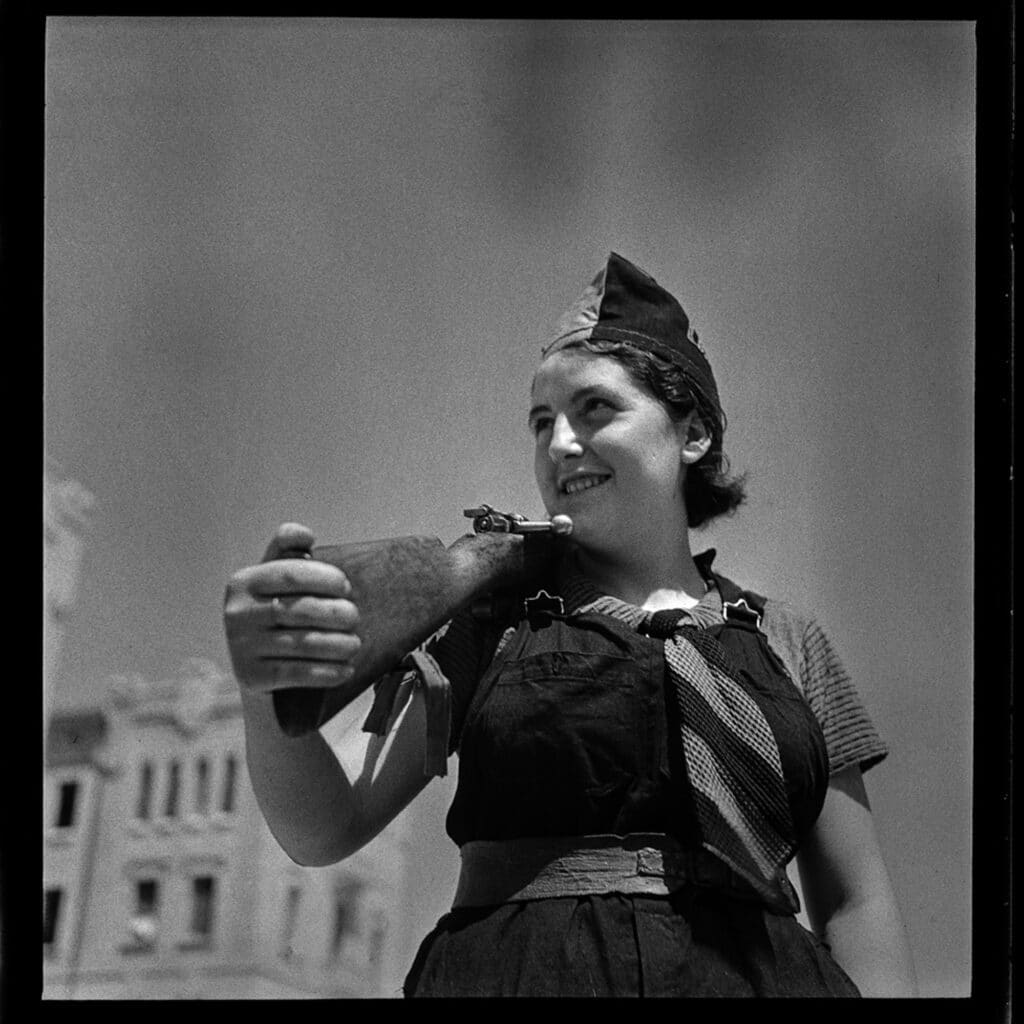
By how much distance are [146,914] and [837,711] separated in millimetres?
1100

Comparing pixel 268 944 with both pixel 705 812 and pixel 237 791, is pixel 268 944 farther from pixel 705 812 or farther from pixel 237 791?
pixel 705 812

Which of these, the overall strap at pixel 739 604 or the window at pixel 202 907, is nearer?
the overall strap at pixel 739 604

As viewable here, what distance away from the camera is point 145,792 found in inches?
113

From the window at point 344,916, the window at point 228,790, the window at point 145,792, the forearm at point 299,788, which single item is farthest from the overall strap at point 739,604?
the window at point 145,792

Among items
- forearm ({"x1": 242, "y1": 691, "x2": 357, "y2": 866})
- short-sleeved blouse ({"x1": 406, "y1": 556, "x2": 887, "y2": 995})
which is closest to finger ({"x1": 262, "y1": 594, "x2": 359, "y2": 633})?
forearm ({"x1": 242, "y1": 691, "x2": 357, "y2": 866})

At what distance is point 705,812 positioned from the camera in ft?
6.31

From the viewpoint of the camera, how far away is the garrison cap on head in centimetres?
217

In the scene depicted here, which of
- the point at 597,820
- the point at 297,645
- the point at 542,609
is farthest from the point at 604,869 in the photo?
the point at 297,645

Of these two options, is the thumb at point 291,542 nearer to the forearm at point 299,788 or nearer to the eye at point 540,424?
the forearm at point 299,788

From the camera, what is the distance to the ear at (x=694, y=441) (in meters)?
2.21

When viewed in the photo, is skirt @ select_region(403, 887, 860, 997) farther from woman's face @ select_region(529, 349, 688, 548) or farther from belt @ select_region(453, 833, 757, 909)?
woman's face @ select_region(529, 349, 688, 548)

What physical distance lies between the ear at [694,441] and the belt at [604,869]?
0.51 metres
